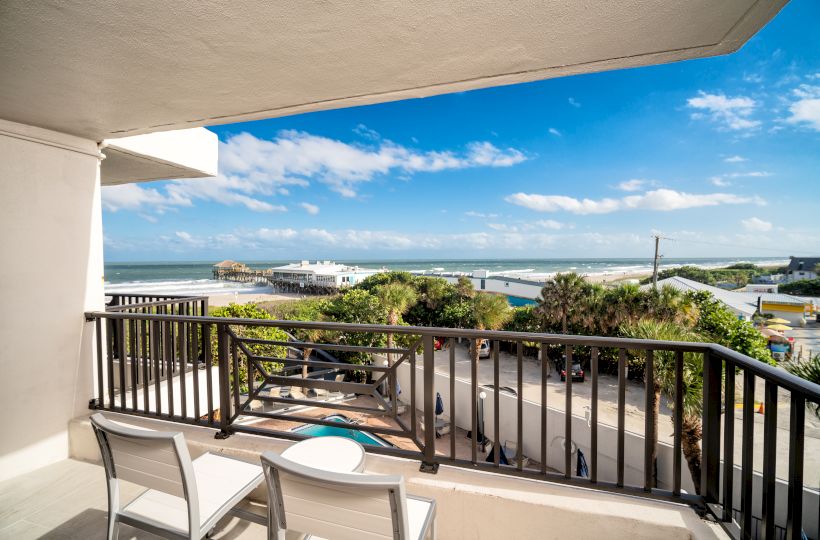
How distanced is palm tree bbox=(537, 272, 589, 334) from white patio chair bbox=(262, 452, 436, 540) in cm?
1836

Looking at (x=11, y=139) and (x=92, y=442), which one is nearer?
(x=11, y=139)

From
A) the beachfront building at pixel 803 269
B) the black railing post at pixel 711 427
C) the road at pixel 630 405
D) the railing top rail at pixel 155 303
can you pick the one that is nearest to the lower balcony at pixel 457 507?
the black railing post at pixel 711 427

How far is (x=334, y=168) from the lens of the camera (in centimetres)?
6569

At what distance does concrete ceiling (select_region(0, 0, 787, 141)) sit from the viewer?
4.25ft

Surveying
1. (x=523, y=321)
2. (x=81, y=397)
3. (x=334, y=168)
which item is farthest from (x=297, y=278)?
(x=81, y=397)

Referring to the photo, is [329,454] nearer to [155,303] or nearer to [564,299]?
[155,303]

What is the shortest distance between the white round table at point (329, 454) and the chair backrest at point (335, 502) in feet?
1.44

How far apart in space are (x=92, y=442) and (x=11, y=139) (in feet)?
6.93

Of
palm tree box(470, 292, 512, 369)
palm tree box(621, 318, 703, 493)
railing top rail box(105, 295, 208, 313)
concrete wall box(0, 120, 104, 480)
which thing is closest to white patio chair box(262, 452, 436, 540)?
concrete wall box(0, 120, 104, 480)

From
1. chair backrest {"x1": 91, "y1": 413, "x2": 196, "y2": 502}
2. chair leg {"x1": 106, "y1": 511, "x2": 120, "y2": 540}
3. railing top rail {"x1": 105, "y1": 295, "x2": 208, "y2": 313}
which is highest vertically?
railing top rail {"x1": 105, "y1": 295, "x2": 208, "y2": 313}

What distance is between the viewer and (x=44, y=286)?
2.59 m

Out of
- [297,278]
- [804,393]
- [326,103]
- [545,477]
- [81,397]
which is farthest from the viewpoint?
[297,278]

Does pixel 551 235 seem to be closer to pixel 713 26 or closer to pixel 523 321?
pixel 523 321

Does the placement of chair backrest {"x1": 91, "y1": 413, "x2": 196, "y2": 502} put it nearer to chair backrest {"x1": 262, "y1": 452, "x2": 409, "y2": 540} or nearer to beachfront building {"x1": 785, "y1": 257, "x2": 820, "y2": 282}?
chair backrest {"x1": 262, "y1": 452, "x2": 409, "y2": 540}
